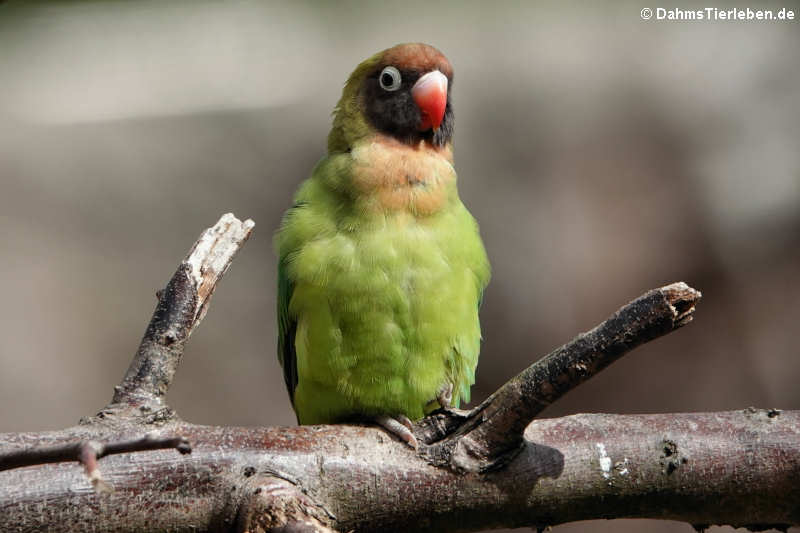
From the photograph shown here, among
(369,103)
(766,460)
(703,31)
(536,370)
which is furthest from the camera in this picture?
(703,31)

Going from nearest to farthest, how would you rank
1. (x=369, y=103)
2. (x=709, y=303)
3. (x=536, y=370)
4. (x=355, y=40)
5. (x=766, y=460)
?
(x=536, y=370)
(x=766, y=460)
(x=369, y=103)
(x=709, y=303)
(x=355, y=40)

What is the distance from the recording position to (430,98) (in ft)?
10.8

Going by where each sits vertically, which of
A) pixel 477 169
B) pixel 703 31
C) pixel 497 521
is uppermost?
pixel 703 31

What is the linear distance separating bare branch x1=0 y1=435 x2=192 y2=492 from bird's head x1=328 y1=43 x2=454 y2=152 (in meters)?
2.18

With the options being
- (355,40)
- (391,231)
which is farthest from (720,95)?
(391,231)

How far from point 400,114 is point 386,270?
751 millimetres

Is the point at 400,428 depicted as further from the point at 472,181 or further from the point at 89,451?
the point at 472,181

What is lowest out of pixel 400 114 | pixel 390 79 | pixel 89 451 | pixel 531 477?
pixel 531 477

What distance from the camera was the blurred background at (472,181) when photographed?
17.4 feet

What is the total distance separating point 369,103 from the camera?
343 centimetres

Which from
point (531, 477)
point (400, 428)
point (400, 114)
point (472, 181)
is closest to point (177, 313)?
point (400, 428)

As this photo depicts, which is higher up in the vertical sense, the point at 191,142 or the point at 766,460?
the point at 191,142

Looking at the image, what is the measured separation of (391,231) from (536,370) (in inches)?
49.3

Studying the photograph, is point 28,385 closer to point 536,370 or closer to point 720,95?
point 536,370
